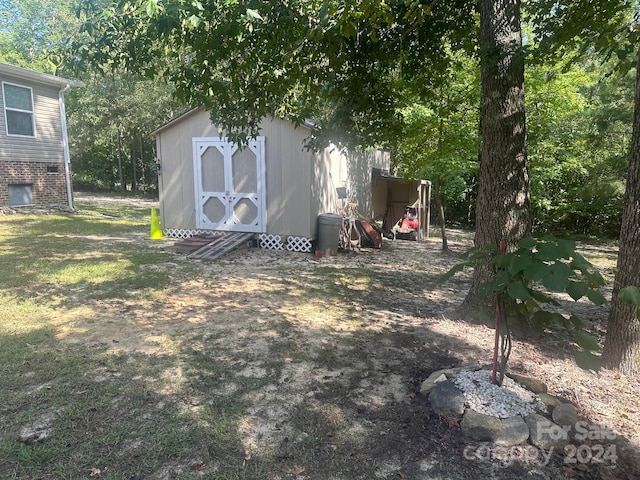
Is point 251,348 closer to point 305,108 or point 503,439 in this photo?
point 503,439

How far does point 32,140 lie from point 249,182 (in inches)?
350

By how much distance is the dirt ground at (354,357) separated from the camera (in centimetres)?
227

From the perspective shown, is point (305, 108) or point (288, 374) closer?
point (288, 374)

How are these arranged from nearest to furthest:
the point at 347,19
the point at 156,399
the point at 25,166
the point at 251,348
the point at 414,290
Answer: the point at 156,399 < the point at 347,19 < the point at 251,348 < the point at 414,290 < the point at 25,166

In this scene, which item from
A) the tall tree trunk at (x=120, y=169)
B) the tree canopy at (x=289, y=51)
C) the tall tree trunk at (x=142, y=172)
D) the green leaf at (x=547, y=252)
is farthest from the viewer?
the tall tree trunk at (x=142, y=172)

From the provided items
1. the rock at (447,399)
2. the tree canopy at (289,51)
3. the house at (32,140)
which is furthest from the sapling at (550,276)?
the house at (32,140)

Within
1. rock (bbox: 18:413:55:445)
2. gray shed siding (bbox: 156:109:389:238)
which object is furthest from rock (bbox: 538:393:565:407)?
gray shed siding (bbox: 156:109:389:238)

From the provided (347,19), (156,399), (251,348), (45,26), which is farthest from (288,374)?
(45,26)

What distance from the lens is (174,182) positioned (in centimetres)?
969

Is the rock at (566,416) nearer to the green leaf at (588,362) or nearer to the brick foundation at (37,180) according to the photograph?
the green leaf at (588,362)

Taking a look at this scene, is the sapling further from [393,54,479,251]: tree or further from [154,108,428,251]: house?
[154,108,428,251]: house

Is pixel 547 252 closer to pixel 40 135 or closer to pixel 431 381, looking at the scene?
pixel 431 381

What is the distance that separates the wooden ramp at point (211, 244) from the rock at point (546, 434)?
20.6ft

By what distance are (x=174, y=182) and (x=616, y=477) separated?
9.43 metres
